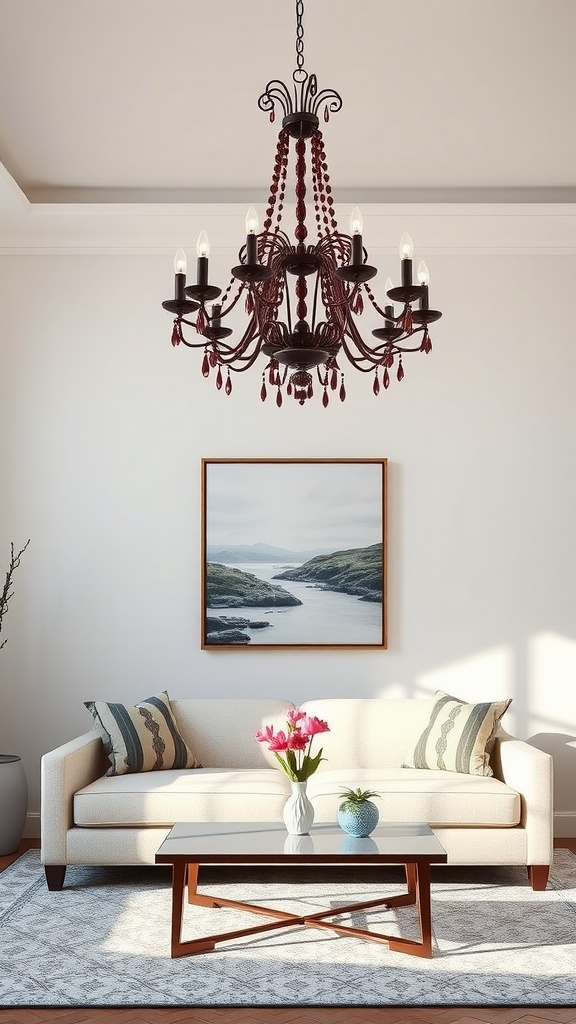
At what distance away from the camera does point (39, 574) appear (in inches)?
202

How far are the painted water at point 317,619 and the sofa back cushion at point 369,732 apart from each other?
0.43m

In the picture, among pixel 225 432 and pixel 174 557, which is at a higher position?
pixel 225 432

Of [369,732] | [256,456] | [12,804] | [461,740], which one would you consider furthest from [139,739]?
[256,456]

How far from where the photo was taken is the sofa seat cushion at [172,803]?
397 cm

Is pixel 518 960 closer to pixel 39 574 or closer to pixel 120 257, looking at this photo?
pixel 39 574

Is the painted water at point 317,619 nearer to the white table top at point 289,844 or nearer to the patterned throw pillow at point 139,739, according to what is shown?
the patterned throw pillow at point 139,739

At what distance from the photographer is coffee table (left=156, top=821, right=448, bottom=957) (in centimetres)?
315

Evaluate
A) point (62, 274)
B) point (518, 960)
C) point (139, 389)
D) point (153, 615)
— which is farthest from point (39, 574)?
point (518, 960)

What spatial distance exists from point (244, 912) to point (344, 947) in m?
0.53

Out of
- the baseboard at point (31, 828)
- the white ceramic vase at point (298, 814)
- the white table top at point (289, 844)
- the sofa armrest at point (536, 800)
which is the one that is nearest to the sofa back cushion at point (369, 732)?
the sofa armrest at point (536, 800)

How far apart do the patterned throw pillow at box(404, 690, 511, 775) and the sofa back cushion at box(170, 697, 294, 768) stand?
0.72m

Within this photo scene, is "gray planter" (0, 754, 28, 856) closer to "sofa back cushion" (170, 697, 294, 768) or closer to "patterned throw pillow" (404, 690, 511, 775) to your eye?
"sofa back cushion" (170, 697, 294, 768)

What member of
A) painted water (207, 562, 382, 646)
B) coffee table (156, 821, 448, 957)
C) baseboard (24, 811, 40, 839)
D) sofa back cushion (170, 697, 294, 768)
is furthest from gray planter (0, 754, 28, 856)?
coffee table (156, 821, 448, 957)

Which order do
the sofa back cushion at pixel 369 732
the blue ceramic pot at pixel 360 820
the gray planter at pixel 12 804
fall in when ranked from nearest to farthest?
1. the blue ceramic pot at pixel 360 820
2. the gray planter at pixel 12 804
3. the sofa back cushion at pixel 369 732
